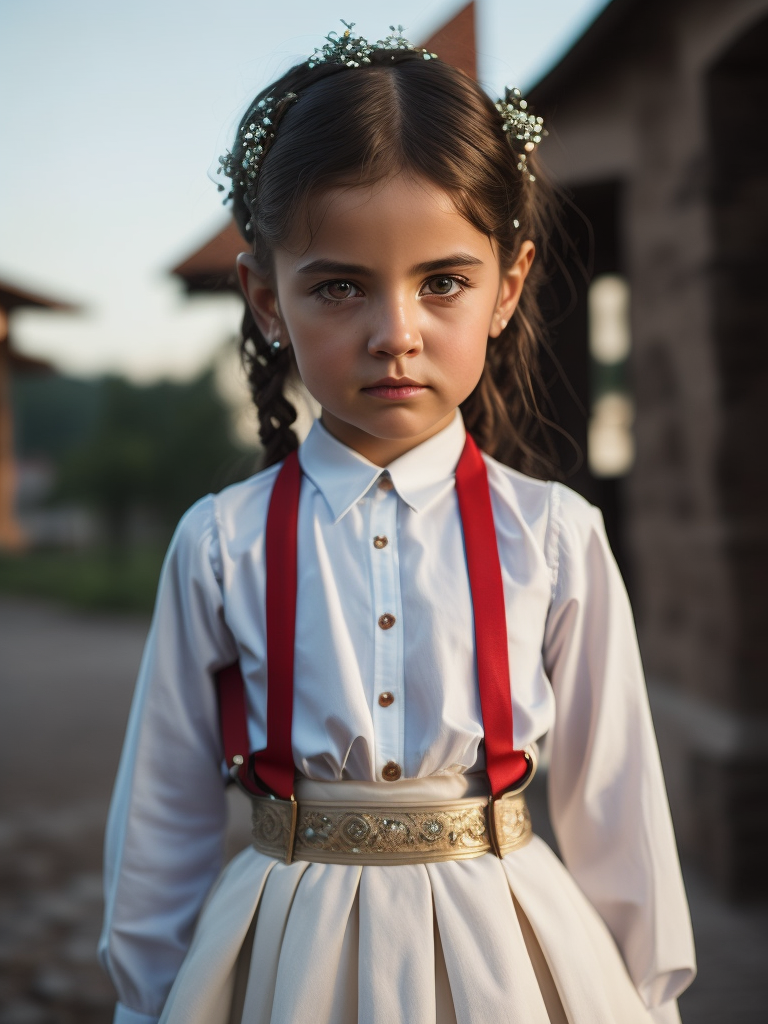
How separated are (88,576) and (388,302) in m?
20.0

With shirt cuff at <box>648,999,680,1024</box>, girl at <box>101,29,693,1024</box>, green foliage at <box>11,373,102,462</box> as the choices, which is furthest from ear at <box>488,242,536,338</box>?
green foliage at <box>11,373,102,462</box>

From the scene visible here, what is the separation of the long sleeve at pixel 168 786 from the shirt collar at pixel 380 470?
0.18 meters

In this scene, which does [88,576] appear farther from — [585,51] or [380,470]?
[380,470]

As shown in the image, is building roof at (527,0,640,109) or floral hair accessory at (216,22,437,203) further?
building roof at (527,0,640,109)

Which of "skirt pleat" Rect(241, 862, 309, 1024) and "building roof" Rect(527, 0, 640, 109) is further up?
"building roof" Rect(527, 0, 640, 109)

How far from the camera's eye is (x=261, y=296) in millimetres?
1459

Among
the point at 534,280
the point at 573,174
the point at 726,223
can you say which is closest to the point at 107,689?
the point at 573,174

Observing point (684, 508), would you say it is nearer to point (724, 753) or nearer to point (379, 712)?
point (724, 753)

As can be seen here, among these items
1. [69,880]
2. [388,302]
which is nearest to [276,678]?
[388,302]

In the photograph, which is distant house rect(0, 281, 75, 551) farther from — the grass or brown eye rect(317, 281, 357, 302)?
brown eye rect(317, 281, 357, 302)

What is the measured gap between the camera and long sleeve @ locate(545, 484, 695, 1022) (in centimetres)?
140

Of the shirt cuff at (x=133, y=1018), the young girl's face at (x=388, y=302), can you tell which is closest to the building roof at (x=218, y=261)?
the young girl's face at (x=388, y=302)

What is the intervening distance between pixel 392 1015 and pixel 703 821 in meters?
2.92

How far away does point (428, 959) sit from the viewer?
123 cm
